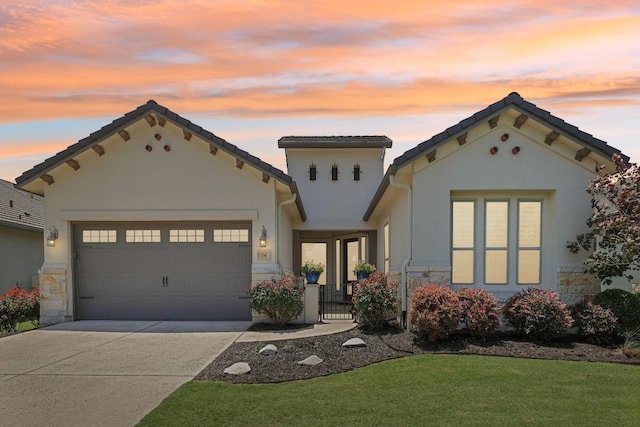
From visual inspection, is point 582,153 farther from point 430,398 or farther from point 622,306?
point 430,398

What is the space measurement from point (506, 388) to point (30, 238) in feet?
62.3

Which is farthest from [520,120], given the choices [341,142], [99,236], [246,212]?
[99,236]

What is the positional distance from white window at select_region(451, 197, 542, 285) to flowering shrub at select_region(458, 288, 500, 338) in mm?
1258

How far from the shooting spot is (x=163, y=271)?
1298cm

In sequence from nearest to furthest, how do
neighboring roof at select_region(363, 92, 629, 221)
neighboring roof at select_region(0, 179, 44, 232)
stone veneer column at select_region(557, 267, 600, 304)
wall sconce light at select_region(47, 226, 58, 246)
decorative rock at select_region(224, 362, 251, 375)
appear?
1. decorative rock at select_region(224, 362, 251, 375)
2. neighboring roof at select_region(363, 92, 629, 221)
3. stone veneer column at select_region(557, 267, 600, 304)
4. wall sconce light at select_region(47, 226, 58, 246)
5. neighboring roof at select_region(0, 179, 44, 232)

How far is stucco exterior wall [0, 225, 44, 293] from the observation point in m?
18.0

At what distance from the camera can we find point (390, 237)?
1412 centimetres

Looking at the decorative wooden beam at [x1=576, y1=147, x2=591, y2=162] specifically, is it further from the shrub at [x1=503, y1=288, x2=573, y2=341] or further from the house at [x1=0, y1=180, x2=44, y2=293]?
the house at [x1=0, y1=180, x2=44, y2=293]

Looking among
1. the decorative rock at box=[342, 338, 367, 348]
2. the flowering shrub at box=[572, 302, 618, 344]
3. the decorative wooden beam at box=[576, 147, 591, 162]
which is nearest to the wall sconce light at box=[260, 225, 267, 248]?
the decorative rock at box=[342, 338, 367, 348]

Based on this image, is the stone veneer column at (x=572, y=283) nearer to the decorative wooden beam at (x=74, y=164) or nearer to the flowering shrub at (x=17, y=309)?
the decorative wooden beam at (x=74, y=164)

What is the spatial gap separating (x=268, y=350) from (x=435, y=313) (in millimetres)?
3032

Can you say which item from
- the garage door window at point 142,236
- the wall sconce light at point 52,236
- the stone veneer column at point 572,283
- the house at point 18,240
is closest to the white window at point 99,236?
the garage door window at point 142,236

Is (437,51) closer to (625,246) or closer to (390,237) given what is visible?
(625,246)

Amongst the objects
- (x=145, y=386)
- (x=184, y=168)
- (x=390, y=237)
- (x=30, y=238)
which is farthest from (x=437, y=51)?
(x=30, y=238)
